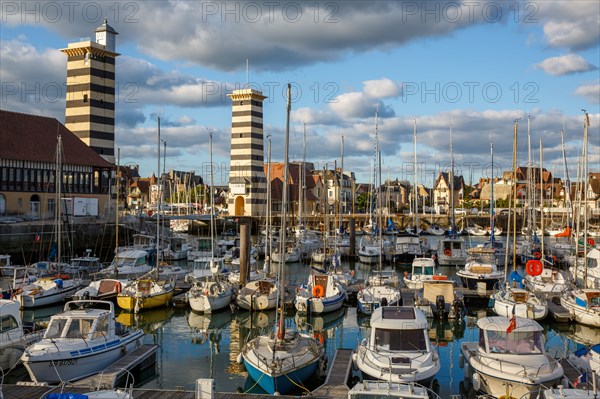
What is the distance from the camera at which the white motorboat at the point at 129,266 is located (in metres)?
42.7

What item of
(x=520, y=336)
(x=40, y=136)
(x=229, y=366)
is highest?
(x=40, y=136)

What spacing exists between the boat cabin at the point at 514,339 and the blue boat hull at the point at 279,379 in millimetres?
5840

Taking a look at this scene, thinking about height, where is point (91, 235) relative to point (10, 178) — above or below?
below

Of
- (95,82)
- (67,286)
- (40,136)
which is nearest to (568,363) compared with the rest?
(67,286)

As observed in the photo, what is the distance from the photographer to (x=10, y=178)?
204 ft

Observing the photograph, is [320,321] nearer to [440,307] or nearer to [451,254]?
[440,307]

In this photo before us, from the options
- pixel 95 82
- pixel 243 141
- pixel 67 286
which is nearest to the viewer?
pixel 67 286

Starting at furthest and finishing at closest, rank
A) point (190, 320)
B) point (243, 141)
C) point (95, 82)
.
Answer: point (243, 141), point (95, 82), point (190, 320)

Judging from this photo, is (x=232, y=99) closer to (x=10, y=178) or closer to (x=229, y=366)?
(x=10, y=178)

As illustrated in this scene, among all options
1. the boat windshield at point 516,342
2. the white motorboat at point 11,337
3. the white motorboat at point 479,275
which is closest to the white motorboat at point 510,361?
the boat windshield at point 516,342

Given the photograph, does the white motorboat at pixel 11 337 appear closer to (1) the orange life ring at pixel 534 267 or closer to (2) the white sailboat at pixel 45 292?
(2) the white sailboat at pixel 45 292

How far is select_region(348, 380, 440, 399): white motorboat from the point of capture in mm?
14828

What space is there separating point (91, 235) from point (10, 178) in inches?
406

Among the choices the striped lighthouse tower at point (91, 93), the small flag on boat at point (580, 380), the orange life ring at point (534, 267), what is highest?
the striped lighthouse tower at point (91, 93)
